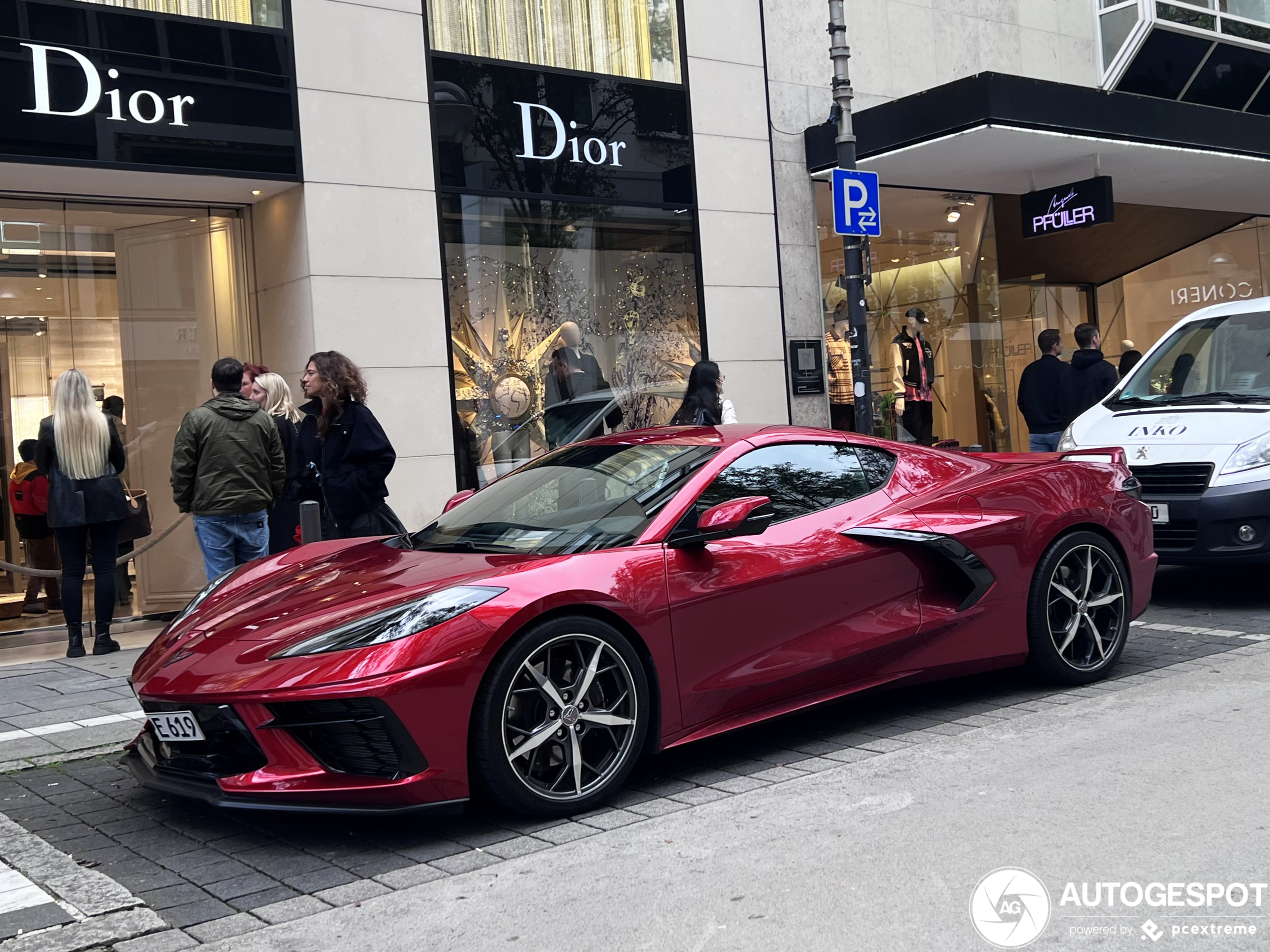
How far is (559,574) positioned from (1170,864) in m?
2.15

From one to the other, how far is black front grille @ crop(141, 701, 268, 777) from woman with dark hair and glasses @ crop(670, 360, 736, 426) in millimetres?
5613

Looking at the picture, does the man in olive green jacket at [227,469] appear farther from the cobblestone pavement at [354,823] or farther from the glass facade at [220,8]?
the glass facade at [220,8]

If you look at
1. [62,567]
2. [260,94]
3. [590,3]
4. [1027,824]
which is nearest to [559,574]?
[1027,824]

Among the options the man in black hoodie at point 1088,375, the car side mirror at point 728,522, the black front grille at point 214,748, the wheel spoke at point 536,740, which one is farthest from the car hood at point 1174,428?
the black front grille at point 214,748

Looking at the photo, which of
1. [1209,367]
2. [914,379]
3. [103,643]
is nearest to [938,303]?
[914,379]

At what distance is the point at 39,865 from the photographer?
4355 mm

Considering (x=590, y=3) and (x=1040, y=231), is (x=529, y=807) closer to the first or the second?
(x=590, y=3)

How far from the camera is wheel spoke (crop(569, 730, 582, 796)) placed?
14.8 ft

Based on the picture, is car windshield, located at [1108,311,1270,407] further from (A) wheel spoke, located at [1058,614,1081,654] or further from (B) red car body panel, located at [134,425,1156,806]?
(A) wheel spoke, located at [1058,614,1081,654]

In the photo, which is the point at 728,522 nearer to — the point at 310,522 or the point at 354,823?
the point at 354,823

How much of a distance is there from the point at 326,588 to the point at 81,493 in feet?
15.0

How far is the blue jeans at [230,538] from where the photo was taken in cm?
851

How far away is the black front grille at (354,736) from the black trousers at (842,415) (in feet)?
33.9

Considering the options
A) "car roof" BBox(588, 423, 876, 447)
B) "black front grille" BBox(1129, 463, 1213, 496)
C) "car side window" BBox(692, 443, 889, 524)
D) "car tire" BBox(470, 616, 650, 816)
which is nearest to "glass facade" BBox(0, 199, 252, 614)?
"car roof" BBox(588, 423, 876, 447)
